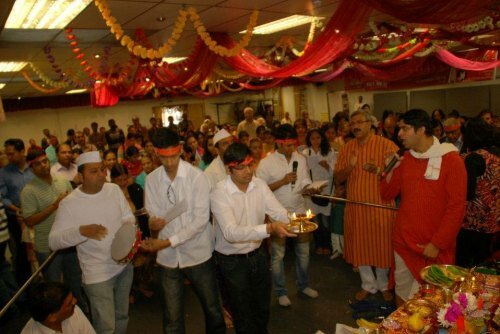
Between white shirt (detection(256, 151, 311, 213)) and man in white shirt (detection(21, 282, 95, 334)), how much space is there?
6.73ft

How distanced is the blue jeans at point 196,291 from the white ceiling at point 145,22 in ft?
9.81

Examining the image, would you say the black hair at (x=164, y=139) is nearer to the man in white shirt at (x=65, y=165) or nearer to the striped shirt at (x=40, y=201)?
the striped shirt at (x=40, y=201)

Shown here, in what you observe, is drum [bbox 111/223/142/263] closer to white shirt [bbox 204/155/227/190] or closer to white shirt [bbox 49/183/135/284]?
white shirt [bbox 49/183/135/284]

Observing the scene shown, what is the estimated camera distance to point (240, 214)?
8.99 feet

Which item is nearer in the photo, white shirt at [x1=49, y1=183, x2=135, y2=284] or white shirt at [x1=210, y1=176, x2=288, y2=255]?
white shirt at [x1=210, y1=176, x2=288, y2=255]

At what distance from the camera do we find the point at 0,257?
13.0ft

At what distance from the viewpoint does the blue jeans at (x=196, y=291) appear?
275 cm

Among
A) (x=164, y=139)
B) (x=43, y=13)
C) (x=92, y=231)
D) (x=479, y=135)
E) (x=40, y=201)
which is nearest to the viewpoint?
(x=92, y=231)

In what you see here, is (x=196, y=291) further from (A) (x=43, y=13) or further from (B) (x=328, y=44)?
(A) (x=43, y=13)

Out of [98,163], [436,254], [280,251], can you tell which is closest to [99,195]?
[98,163]

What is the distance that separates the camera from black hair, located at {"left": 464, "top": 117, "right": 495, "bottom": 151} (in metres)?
3.12

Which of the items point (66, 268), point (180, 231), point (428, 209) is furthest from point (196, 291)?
point (428, 209)

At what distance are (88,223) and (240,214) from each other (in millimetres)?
1065

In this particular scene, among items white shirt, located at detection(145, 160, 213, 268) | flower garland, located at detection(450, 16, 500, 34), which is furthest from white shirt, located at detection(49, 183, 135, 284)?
flower garland, located at detection(450, 16, 500, 34)
